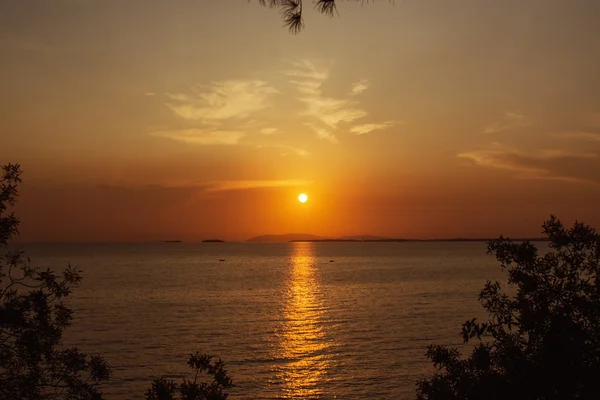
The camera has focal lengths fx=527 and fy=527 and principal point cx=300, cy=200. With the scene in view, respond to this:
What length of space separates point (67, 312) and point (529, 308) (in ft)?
36.6

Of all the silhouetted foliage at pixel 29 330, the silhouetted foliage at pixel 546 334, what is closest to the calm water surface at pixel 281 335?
the silhouetted foliage at pixel 29 330

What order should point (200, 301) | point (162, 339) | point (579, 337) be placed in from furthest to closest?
point (200, 301) < point (162, 339) < point (579, 337)

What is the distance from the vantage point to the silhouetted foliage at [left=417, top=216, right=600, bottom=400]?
1123cm

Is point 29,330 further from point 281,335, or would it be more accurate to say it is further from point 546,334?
point 281,335

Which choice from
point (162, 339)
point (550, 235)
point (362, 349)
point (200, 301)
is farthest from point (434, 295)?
point (550, 235)

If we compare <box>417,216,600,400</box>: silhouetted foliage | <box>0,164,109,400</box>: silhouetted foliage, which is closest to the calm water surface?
<box>0,164,109,400</box>: silhouetted foliage

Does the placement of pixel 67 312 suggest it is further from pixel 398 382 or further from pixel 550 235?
pixel 398 382

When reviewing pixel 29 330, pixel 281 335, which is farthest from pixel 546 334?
pixel 281 335

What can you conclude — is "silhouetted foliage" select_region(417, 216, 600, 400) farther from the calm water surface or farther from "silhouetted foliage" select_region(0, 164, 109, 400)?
the calm water surface

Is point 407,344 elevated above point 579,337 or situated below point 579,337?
below

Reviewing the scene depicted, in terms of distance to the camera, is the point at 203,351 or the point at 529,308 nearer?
the point at 529,308

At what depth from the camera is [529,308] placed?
38.9 feet

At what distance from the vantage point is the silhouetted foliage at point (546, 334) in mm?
11227

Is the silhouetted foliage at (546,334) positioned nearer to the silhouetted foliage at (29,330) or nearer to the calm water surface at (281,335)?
the silhouetted foliage at (29,330)
